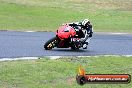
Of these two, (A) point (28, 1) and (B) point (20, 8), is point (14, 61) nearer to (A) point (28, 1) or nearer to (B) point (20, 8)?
(B) point (20, 8)

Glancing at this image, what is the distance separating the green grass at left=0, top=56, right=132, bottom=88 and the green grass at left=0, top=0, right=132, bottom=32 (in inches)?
741

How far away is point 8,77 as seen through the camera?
897 cm

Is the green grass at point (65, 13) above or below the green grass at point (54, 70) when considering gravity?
below

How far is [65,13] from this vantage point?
40500mm

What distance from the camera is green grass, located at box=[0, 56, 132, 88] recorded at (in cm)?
839

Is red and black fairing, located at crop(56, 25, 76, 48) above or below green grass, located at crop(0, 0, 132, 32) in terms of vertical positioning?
above

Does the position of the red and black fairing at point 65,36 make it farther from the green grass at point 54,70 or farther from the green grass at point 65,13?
the green grass at point 65,13

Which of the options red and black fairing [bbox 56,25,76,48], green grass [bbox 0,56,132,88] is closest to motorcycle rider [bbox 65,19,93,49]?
red and black fairing [bbox 56,25,76,48]

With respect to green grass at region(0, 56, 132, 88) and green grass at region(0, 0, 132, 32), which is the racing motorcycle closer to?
green grass at region(0, 56, 132, 88)

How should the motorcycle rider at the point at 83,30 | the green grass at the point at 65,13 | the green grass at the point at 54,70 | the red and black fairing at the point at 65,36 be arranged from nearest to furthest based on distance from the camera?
the green grass at the point at 54,70 → the red and black fairing at the point at 65,36 → the motorcycle rider at the point at 83,30 → the green grass at the point at 65,13

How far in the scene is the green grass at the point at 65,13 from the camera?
33.0 meters

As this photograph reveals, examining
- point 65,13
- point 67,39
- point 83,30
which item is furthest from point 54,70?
point 65,13

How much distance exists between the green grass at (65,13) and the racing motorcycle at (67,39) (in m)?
15.2

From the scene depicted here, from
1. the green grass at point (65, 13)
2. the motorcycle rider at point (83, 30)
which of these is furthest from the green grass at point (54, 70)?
the green grass at point (65, 13)
